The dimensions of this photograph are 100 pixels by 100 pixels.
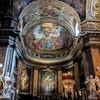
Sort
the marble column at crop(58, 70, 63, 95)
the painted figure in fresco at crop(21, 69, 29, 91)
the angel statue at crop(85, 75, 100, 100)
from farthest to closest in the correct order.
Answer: the marble column at crop(58, 70, 63, 95), the painted figure in fresco at crop(21, 69, 29, 91), the angel statue at crop(85, 75, 100, 100)

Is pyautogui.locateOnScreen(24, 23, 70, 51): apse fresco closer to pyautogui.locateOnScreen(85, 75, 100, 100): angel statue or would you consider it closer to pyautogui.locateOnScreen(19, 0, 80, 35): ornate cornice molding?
pyautogui.locateOnScreen(19, 0, 80, 35): ornate cornice molding

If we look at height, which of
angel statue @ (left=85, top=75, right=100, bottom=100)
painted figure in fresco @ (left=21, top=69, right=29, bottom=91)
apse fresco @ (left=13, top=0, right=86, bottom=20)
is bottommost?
angel statue @ (left=85, top=75, right=100, bottom=100)

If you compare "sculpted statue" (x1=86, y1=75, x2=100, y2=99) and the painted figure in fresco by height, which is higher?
the painted figure in fresco

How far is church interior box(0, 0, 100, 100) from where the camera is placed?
49.8 ft

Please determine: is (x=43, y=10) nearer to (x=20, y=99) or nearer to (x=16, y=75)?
(x=16, y=75)

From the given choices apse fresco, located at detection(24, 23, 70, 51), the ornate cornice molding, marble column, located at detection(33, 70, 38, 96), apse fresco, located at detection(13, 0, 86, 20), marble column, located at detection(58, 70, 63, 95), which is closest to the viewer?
apse fresco, located at detection(13, 0, 86, 20)

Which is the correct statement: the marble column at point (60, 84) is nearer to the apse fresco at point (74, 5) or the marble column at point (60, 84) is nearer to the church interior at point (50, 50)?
the church interior at point (50, 50)

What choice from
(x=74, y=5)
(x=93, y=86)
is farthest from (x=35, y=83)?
(x=74, y=5)

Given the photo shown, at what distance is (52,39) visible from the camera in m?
24.3

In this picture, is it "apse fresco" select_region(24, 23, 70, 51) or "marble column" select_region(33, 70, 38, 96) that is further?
"apse fresco" select_region(24, 23, 70, 51)

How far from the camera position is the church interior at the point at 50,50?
1516cm

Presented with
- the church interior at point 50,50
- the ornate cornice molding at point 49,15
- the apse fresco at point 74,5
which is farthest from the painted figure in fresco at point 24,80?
the apse fresco at point 74,5

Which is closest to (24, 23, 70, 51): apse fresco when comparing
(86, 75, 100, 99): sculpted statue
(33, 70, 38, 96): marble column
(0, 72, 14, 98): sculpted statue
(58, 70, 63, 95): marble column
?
(58, 70, 63, 95): marble column

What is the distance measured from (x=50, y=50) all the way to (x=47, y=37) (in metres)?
1.94
